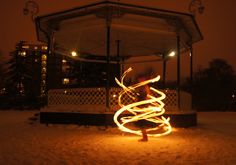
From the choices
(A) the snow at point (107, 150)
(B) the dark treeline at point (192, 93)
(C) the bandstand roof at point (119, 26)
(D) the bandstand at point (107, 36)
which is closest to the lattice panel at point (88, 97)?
(D) the bandstand at point (107, 36)

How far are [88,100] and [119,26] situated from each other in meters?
3.66

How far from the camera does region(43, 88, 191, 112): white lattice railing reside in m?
13.4

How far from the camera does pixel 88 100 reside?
13625 millimetres

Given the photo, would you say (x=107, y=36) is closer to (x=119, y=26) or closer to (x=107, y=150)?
(x=119, y=26)

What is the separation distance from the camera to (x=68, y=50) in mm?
22984

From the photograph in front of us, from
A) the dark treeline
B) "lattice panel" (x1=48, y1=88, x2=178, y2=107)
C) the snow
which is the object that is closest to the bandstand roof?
"lattice panel" (x1=48, y1=88, x2=178, y2=107)

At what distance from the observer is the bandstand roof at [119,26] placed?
12914 mm

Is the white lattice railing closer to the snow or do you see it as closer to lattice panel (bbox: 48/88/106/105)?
lattice panel (bbox: 48/88/106/105)

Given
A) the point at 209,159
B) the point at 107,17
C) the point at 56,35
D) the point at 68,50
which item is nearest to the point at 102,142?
the point at 209,159

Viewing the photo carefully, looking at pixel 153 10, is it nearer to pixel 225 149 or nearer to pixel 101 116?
pixel 101 116

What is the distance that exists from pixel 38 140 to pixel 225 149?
17.4 ft

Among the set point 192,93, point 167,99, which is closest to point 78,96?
point 167,99

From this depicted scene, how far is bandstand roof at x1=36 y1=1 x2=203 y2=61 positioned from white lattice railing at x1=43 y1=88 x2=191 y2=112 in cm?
283

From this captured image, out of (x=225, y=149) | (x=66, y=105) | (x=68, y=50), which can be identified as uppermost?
(x=68, y=50)
